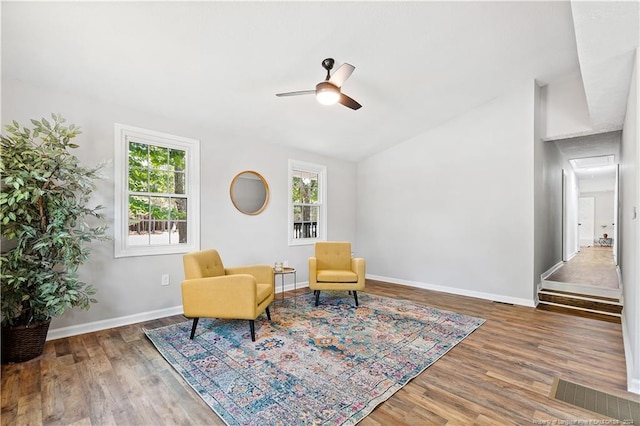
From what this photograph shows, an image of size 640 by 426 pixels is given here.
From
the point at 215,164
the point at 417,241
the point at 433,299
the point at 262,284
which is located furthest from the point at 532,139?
the point at 215,164

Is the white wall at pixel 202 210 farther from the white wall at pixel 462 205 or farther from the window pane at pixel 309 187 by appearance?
the white wall at pixel 462 205

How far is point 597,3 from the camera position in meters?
1.69

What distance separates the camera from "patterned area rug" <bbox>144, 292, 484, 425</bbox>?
1917 millimetres

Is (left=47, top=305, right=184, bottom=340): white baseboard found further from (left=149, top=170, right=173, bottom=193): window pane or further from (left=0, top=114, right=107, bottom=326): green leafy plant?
(left=149, top=170, right=173, bottom=193): window pane

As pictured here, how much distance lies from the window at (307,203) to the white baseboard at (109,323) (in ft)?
7.07

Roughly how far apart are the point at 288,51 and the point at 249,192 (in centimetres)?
230

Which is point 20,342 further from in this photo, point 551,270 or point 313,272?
point 551,270

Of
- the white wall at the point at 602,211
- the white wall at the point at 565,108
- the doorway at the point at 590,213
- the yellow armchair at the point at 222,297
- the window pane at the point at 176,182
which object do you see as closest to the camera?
the yellow armchair at the point at 222,297

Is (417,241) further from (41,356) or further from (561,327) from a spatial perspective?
(41,356)

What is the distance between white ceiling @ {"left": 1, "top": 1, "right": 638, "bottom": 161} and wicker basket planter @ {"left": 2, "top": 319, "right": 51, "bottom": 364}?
90.3 inches

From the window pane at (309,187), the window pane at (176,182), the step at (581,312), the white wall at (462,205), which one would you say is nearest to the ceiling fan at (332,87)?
the window pane at (176,182)

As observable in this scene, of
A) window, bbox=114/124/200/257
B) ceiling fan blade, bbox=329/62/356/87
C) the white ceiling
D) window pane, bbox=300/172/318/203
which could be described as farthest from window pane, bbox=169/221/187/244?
ceiling fan blade, bbox=329/62/356/87

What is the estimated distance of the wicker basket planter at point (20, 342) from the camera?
96.7 inches

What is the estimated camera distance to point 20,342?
2.48 meters
